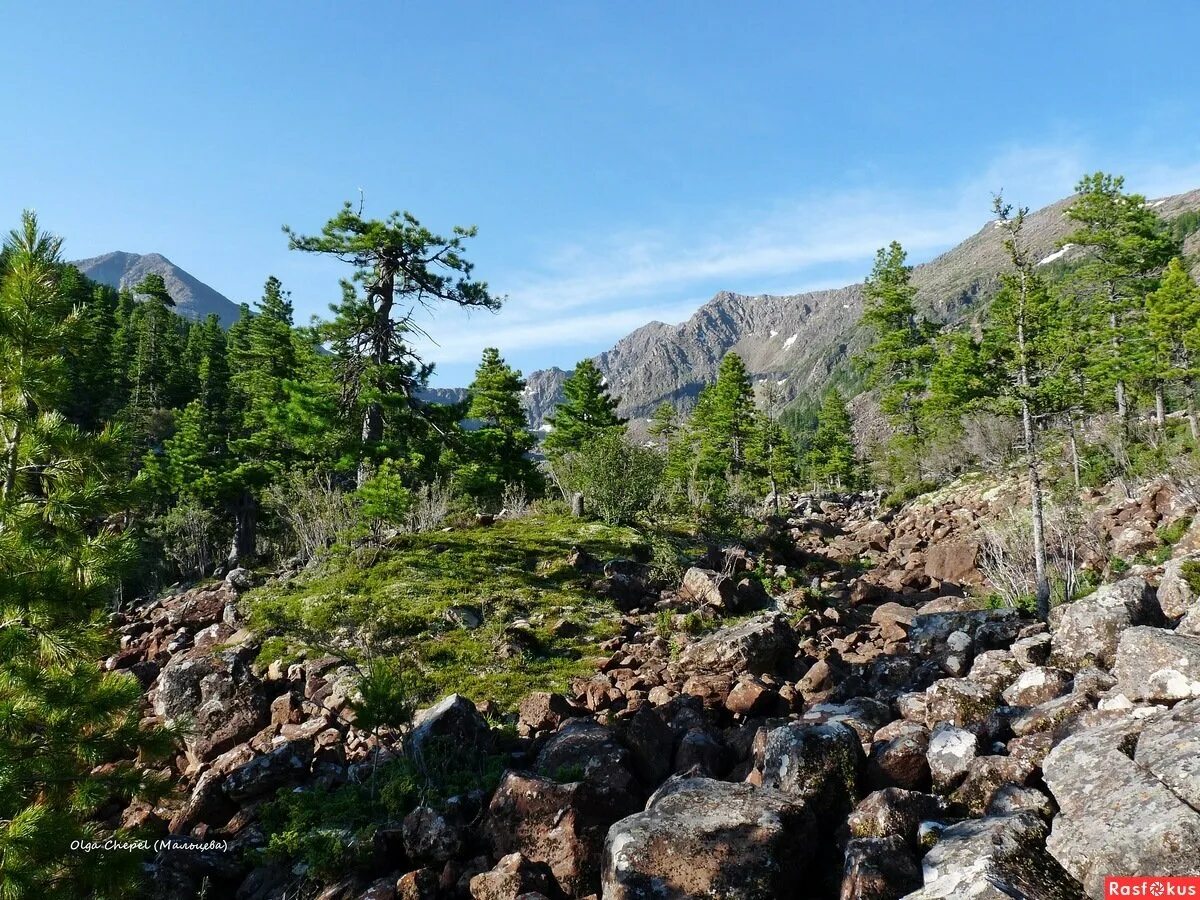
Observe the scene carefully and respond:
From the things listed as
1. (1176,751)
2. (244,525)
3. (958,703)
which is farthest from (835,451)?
(1176,751)

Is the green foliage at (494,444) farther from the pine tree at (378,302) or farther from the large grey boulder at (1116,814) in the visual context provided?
the large grey boulder at (1116,814)

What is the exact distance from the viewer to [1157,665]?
6578mm

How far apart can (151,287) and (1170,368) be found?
75934 mm

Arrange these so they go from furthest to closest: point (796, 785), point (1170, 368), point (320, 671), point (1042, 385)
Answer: point (1170, 368), point (1042, 385), point (320, 671), point (796, 785)

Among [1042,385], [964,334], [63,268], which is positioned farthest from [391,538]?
[964,334]

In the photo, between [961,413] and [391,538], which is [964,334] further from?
[391,538]

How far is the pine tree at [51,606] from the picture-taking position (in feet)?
16.3

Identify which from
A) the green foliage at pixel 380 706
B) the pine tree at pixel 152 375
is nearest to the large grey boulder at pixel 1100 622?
the green foliage at pixel 380 706

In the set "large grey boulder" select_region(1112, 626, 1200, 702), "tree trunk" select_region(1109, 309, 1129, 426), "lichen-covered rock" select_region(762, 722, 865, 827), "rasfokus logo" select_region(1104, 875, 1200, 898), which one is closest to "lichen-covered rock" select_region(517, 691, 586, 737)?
"lichen-covered rock" select_region(762, 722, 865, 827)

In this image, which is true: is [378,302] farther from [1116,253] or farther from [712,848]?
[1116,253]

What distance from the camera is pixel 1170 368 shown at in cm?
Answer: 2869

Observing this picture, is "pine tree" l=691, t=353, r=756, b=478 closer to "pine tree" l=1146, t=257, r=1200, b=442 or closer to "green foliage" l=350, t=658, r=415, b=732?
"pine tree" l=1146, t=257, r=1200, b=442

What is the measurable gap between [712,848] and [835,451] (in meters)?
56.2

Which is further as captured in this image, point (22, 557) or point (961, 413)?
point (961, 413)
